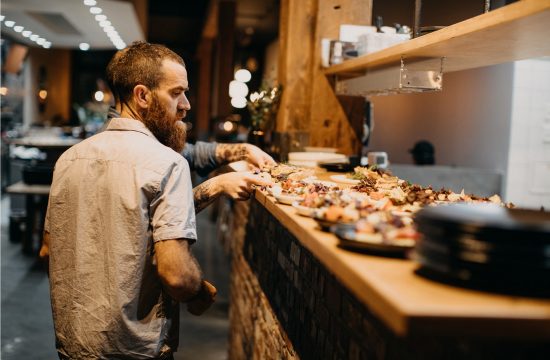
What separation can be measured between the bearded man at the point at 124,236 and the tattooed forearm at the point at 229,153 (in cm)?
122

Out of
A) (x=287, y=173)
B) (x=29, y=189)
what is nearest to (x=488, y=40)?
(x=287, y=173)

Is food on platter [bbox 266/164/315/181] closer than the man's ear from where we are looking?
No

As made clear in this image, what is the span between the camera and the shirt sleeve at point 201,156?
333cm

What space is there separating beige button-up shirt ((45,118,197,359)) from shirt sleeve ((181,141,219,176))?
1.22 metres

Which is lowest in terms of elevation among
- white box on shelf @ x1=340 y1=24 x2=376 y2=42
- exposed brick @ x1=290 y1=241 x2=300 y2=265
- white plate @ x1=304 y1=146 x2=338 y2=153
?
exposed brick @ x1=290 y1=241 x2=300 y2=265

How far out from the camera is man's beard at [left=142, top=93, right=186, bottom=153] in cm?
219

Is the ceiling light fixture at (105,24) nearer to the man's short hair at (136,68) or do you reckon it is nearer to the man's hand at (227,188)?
the man's hand at (227,188)

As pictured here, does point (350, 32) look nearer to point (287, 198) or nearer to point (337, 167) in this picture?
point (337, 167)

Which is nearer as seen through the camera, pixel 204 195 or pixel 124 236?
pixel 124 236

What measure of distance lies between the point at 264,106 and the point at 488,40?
244 centimetres

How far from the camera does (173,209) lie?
6.31 feet

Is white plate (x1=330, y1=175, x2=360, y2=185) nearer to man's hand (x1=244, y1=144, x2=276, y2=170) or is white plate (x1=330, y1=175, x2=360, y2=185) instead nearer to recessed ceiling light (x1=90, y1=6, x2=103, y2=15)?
man's hand (x1=244, y1=144, x2=276, y2=170)

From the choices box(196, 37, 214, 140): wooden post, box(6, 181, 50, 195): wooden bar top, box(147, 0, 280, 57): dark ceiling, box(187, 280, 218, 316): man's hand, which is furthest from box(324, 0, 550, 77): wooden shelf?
box(196, 37, 214, 140): wooden post

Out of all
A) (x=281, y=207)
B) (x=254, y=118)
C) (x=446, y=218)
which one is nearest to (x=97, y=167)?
(x=281, y=207)
